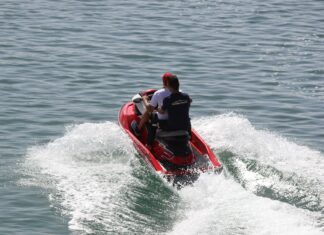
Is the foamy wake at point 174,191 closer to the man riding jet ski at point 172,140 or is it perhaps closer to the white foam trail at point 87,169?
the white foam trail at point 87,169

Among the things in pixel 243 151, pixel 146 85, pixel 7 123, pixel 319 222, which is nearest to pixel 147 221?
pixel 319 222

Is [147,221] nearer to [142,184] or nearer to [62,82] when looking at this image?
[142,184]

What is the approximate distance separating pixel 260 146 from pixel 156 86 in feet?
20.7

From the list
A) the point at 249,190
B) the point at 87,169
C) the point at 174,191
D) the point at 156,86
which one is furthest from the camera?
the point at 156,86

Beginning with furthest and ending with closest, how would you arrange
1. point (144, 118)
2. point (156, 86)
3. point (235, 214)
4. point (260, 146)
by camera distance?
1. point (156, 86)
2. point (260, 146)
3. point (144, 118)
4. point (235, 214)

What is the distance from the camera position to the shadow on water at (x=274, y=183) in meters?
16.8

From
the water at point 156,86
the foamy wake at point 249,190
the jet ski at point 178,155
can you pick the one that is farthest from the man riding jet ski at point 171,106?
the foamy wake at point 249,190

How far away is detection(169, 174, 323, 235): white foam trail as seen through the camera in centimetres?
1473

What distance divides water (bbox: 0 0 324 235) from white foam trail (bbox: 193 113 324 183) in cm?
4

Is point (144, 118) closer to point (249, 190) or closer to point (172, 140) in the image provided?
point (172, 140)

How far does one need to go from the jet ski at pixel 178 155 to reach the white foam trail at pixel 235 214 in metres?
0.68

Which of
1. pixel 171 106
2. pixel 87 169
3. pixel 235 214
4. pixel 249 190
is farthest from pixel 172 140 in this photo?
pixel 235 214

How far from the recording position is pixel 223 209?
1552 cm

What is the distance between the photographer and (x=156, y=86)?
25.4 m
